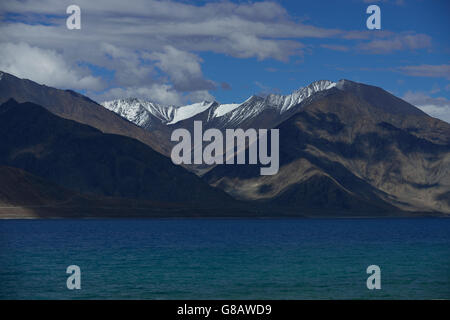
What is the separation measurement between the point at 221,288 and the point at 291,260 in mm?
28244

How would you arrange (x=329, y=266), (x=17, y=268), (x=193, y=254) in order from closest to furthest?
1. (x=17, y=268)
2. (x=329, y=266)
3. (x=193, y=254)

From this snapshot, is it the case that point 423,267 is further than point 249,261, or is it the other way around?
point 249,261

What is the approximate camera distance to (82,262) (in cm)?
7762

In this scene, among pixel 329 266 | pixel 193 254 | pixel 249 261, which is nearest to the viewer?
pixel 329 266

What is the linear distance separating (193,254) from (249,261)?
14.4 meters
